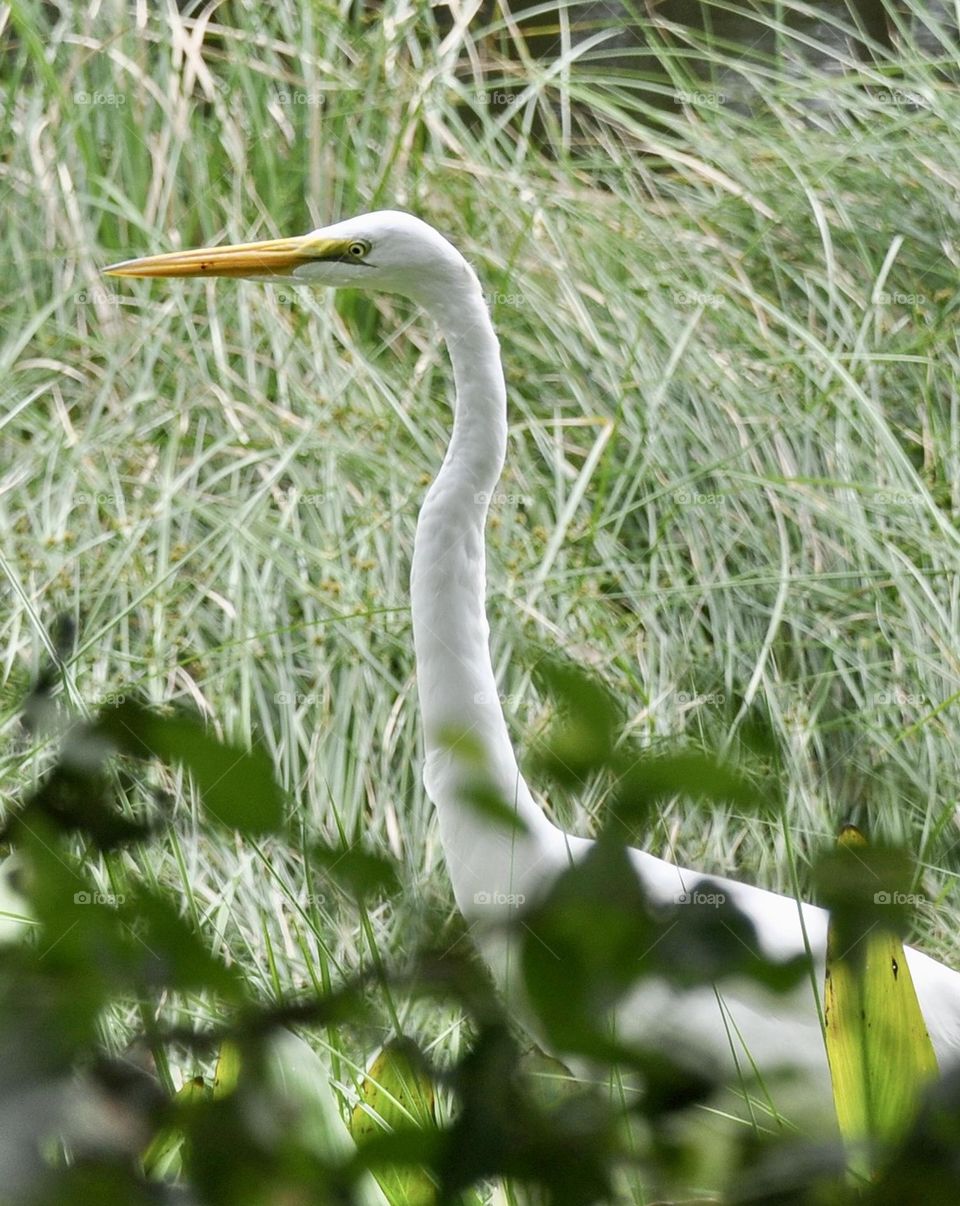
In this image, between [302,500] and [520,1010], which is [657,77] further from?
[520,1010]

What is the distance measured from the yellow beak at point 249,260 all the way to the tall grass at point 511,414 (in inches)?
15.6

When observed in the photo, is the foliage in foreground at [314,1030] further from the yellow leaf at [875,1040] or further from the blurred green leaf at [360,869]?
the yellow leaf at [875,1040]


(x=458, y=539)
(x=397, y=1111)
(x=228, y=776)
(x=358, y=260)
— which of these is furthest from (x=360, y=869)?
(x=358, y=260)

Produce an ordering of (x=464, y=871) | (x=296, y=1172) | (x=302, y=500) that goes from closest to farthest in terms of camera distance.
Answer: (x=296, y=1172)
(x=464, y=871)
(x=302, y=500)

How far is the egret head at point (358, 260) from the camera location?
1472mm

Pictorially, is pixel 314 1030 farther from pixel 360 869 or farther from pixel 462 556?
pixel 462 556

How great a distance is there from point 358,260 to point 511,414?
0.89m

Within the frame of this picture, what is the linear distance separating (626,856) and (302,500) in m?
1.84

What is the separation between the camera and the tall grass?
1930mm

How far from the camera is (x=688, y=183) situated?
277cm

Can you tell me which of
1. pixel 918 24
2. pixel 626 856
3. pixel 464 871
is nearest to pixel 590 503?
pixel 464 871

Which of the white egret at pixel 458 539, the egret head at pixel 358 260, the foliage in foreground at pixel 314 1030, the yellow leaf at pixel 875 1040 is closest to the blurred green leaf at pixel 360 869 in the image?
the foliage in foreground at pixel 314 1030

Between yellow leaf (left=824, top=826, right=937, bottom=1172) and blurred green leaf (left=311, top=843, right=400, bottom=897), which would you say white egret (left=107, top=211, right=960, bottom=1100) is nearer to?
yellow leaf (left=824, top=826, right=937, bottom=1172)

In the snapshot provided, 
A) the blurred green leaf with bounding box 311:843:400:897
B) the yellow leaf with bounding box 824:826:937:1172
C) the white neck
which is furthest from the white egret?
the blurred green leaf with bounding box 311:843:400:897
